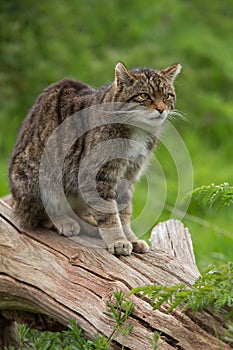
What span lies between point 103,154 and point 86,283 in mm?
757

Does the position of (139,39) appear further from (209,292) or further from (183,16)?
(209,292)

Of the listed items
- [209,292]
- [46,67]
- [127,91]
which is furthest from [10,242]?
[46,67]

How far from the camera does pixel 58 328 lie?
333cm

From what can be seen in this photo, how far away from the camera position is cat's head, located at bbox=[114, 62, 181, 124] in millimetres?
3557

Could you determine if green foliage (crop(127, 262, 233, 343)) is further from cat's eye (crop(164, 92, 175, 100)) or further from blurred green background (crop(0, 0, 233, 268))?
blurred green background (crop(0, 0, 233, 268))

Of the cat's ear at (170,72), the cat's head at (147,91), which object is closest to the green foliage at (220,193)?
the cat's head at (147,91)

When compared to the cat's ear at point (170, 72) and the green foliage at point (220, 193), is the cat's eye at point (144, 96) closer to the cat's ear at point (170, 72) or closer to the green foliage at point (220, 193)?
the cat's ear at point (170, 72)

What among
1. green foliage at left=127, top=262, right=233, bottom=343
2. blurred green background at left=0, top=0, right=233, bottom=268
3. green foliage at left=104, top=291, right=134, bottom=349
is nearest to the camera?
green foliage at left=127, top=262, right=233, bottom=343

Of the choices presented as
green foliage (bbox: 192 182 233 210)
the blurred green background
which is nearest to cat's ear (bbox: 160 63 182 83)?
green foliage (bbox: 192 182 233 210)

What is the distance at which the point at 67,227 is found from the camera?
3650mm

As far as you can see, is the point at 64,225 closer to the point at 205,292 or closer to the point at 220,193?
the point at 220,193

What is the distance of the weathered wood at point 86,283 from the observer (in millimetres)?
2748

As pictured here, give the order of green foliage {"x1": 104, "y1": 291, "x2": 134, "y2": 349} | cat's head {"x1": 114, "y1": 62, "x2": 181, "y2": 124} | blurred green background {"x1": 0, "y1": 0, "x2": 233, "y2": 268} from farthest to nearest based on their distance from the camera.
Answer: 1. blurred green background {"x1": 0, "y1": 0, "x2": 233, "y2": 268}
2. cat's head {"x1": 114, "y1": 62, "x2": 181, "y2": 124}
3. green foliage {"x1": 104, "y1": 291, "x2": 134, "y2": 349}

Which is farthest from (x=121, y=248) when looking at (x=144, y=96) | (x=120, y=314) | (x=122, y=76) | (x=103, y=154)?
(x=122, y=76)
